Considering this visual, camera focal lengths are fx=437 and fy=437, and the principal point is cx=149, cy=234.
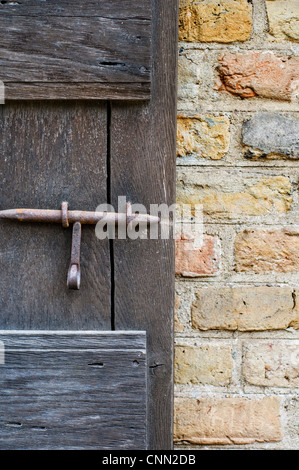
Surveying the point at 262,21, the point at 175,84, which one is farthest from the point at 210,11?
the point at 175,84

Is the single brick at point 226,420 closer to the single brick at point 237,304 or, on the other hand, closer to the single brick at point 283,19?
the single brick at point 237,304

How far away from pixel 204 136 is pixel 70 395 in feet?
1.68

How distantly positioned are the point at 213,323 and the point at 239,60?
49 cm

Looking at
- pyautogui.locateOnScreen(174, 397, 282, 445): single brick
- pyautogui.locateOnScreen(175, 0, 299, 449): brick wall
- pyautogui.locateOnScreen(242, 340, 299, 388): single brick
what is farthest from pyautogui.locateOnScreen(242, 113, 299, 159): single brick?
pyautogui.locateOnScreen(174, 397, 282, 445): single brick

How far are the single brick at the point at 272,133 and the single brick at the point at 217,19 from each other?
156 millimetres

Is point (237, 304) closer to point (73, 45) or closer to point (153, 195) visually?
point (153, 195)

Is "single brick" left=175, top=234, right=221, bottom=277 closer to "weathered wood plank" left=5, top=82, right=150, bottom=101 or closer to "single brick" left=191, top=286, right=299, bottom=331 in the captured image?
"single brick" left=191, top=286, right=299, bottom=331

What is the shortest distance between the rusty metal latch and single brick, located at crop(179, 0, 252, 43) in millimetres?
369

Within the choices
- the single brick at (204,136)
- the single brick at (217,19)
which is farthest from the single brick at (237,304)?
the single brick at (217,19)

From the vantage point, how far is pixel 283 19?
0.81 meters

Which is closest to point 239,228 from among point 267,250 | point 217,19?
point 267,250

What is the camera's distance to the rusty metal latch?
67 centimetres

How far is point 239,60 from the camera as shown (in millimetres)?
810

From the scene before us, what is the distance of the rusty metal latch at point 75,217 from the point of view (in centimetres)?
67
